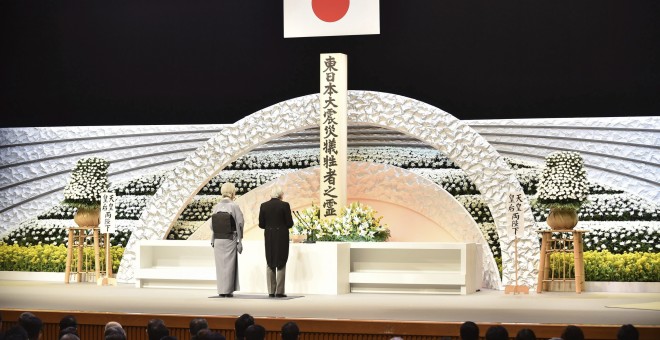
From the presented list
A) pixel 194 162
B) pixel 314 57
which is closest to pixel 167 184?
pixel 194 162

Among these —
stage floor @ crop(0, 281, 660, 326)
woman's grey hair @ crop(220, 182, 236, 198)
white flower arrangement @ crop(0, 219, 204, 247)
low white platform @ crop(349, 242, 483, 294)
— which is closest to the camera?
stage floor @ crop(0, 281, 660, 326)

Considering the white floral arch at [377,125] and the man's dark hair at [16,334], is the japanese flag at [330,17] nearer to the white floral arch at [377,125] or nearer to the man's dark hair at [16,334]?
the white floral arch at [377,125]

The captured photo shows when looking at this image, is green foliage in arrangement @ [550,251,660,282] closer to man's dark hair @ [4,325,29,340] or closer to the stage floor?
the stage floor

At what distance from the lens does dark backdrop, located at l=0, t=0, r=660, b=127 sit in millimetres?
11242

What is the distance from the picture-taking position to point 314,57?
40.2 feet

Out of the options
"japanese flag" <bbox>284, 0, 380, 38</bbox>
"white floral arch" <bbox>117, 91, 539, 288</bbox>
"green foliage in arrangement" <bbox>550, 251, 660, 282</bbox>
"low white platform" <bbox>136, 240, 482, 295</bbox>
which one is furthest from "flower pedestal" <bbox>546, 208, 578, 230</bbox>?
"japanese flag" <bbox>284, 0, 380, 38</bbox>

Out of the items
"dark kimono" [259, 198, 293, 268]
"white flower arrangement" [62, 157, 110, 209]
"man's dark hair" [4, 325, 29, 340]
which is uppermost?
"white flower arrangement" [62, 157, 110, 209]

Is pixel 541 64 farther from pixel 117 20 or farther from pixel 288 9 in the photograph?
pixel 117 20

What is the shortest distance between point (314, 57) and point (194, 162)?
80.2 inches

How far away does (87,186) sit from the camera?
12.1m

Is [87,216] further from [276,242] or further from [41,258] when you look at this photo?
[276,242]

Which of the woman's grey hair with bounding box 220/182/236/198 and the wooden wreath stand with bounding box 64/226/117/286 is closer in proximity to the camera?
the woman's grey hair with bounding box 220/182/236/198

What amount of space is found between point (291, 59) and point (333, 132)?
1.58 m

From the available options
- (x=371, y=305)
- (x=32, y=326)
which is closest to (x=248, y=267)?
(x=371, y=305)
